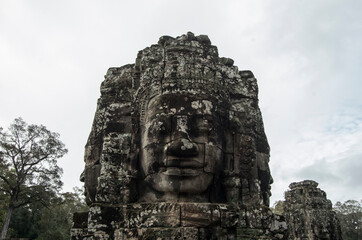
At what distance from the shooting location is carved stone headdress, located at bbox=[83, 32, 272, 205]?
4871 millimetres

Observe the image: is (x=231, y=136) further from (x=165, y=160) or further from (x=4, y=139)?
(x=4, y=139)

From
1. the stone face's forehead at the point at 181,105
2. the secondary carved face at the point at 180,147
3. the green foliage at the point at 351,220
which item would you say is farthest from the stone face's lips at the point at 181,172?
the green foliage at the point at 351,220

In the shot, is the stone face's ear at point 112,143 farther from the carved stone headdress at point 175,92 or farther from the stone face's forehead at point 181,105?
the stone face's forehead at point 181,105

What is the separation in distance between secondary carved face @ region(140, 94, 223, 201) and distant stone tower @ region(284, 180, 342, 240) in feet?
32.9

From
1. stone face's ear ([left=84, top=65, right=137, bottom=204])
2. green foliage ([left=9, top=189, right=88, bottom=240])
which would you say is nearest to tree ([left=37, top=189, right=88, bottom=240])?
green foliage ([left=9, top=189, right=88, bottom=240])

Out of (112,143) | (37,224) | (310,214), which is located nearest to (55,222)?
(37,224)

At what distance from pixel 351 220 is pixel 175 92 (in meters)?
41.2

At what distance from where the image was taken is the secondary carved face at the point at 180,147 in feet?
14.6

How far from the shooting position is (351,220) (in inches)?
1496

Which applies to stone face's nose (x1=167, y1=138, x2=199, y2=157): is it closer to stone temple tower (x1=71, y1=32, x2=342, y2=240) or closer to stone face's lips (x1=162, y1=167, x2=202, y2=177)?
stone temple tower (x1=71, y1=32, x2=342, y2=240)

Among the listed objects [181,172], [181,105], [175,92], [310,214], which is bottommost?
[181,172]

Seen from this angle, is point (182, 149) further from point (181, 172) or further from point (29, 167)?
point (29, 167)

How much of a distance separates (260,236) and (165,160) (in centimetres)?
175

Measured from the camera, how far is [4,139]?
24.8 m
